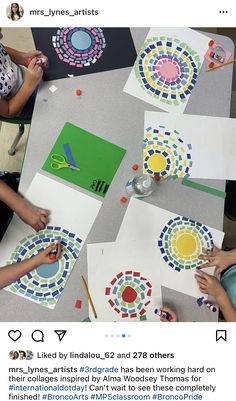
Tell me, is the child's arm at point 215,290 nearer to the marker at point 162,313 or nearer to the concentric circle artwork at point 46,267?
the marker at point 162,313

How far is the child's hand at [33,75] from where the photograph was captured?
1015 mm

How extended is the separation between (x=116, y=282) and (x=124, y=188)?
0.25m

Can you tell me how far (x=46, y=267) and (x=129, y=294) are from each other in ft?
0.73

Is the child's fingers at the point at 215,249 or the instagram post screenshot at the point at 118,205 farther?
the child's fingers at the point at 215,249

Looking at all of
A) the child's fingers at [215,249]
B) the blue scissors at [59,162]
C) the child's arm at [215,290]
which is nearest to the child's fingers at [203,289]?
the child's arm at [215,290]

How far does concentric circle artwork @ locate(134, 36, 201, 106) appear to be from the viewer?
42.6 inches

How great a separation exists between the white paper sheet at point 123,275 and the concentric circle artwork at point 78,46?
52 centimetres

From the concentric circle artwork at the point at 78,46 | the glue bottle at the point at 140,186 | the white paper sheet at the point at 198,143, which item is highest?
the concentric circle artwork at the point at 78,46

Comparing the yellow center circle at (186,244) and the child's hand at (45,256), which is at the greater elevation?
the yellow center circle at (186,244)

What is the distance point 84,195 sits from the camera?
3.26ft

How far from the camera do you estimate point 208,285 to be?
39.3 inches

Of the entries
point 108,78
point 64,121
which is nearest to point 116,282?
point 64,121

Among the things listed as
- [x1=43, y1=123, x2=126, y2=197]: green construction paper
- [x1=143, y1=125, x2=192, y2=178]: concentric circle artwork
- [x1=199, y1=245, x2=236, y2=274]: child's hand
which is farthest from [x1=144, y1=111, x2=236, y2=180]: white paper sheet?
[x1=199, y1=245, x2=236, y2=274]: child's hand
